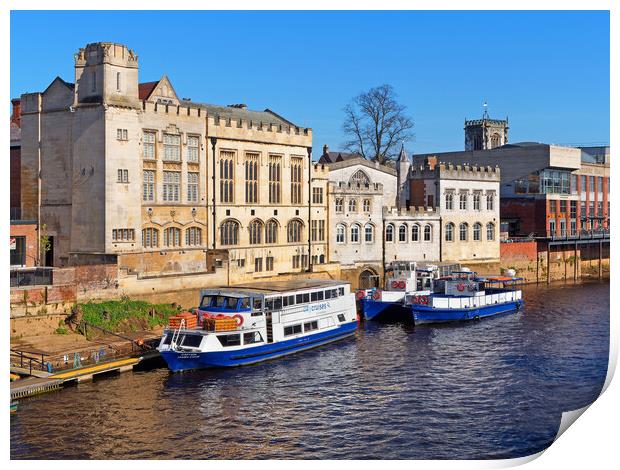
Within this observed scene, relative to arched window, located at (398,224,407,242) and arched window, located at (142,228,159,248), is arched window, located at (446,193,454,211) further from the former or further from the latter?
arched window, located at (142,228,159,248)

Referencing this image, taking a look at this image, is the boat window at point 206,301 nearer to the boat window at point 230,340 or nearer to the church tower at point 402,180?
the boat window at point 230,340

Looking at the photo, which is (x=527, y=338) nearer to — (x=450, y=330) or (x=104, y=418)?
(x=450, y=330)

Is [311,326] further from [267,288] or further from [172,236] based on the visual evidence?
[172,236]

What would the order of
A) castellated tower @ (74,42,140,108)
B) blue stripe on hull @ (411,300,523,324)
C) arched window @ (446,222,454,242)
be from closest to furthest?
castellated tower @ (74,42,140,108)
blue stripe on hull @ (411,300,523,324)
arched window @ (446,222,454,242)

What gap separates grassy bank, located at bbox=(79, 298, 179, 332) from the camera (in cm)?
5303

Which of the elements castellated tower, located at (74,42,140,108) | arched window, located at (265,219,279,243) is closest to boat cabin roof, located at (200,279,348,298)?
arched window, located at (265,219,279,243)

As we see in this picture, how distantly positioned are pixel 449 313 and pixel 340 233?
1562 centimetres

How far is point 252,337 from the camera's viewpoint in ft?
168

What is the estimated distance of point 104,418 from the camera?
1513 inches

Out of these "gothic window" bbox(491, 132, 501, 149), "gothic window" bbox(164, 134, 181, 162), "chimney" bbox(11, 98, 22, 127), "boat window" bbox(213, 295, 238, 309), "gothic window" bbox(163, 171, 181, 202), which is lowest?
"boat window" bbox(213, 295, 238, 309)

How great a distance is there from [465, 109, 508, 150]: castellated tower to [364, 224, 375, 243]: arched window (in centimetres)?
7700

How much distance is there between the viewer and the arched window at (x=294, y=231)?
245 ft

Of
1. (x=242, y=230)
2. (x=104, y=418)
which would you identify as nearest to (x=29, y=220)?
(x=242, y=230)

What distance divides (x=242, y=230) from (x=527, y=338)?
79.2 feet
